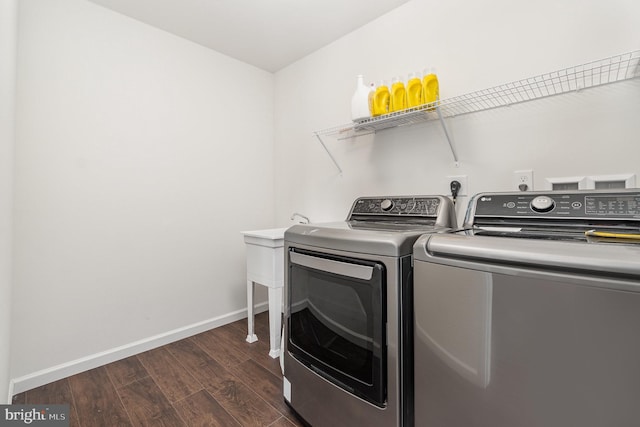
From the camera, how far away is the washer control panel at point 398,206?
1.46 m

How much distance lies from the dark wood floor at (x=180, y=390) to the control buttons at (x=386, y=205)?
1180mm

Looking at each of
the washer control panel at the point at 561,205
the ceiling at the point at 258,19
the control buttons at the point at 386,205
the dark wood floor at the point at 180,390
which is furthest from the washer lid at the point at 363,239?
the ceiling at the point at 258,19

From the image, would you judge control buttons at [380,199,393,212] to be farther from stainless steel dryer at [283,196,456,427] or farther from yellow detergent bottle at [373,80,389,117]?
yellow detergent bottle at [373,80,389,117]

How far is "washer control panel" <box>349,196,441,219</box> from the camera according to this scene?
1458 millimetres

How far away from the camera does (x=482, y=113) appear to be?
5.05 feet

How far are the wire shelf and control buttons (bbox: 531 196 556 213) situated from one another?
505 millimetres

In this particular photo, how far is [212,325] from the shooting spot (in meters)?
2.47

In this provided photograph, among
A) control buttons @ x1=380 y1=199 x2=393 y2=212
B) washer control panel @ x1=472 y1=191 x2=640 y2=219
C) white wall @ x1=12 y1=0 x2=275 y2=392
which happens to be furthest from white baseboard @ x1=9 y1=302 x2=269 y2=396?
washer control panel @ x1=472 y1=191 x2=640 y2=219

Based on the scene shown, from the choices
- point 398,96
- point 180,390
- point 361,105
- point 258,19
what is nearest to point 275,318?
point 180,390

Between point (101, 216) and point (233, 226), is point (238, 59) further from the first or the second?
point (101, 216)

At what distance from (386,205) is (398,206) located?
0.08 metres

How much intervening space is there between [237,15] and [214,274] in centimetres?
201

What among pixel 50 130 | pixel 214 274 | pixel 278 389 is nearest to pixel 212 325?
pixel 214 274

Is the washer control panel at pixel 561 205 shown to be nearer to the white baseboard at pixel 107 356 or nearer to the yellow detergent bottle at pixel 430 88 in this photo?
the yellow detergent bottle at pixel 430 88
